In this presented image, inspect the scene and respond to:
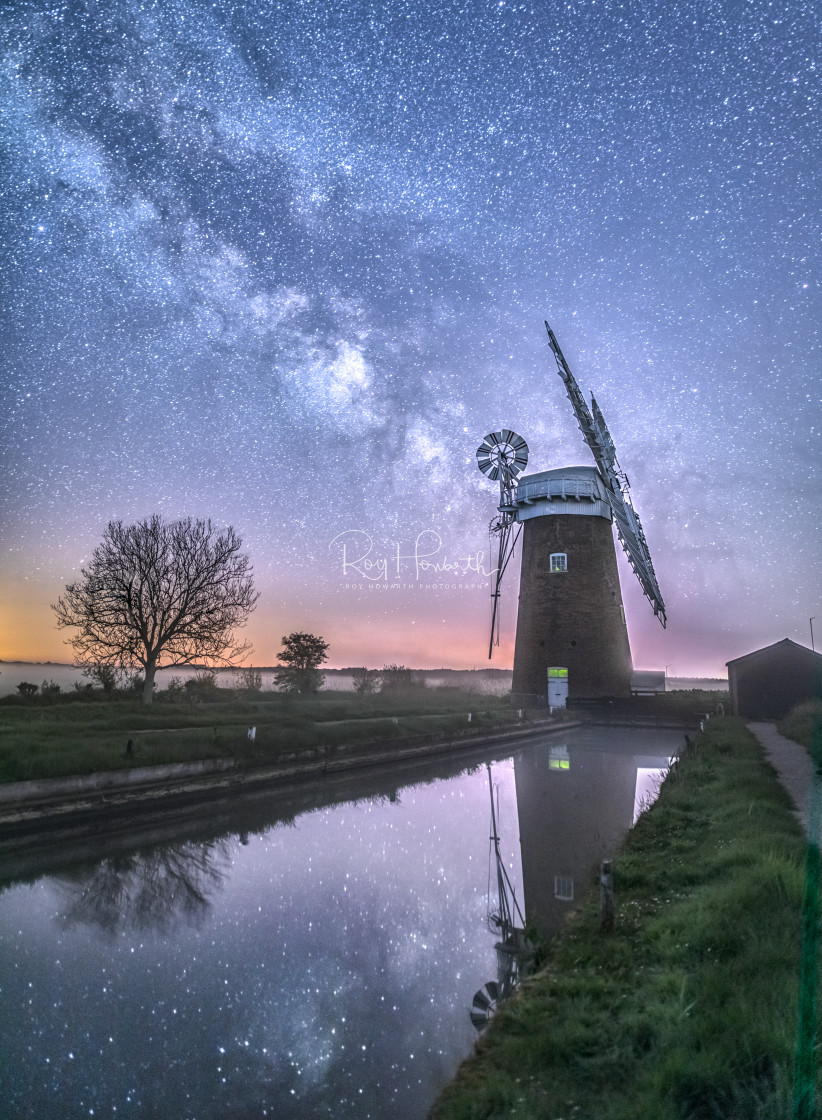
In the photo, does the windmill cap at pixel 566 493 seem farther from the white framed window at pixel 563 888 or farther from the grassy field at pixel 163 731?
the white framed window at pixel 563 888

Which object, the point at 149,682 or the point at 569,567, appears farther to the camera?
the point at 569,567

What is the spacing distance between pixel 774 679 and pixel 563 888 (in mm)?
30475

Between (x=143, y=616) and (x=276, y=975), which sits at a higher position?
(x=143, y=616)

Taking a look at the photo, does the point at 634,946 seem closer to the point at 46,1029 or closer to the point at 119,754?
the point at 46,1029

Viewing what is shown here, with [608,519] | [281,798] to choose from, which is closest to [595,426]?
[608,519]

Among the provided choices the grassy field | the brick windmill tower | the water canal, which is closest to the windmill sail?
the brick windmill tower

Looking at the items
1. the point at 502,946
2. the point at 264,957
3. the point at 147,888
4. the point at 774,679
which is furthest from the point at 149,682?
the point at 774,679

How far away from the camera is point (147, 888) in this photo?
844 centimetres

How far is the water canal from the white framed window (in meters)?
0.03

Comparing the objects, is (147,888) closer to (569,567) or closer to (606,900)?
(606,900)

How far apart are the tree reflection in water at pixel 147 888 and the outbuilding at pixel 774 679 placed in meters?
32.3

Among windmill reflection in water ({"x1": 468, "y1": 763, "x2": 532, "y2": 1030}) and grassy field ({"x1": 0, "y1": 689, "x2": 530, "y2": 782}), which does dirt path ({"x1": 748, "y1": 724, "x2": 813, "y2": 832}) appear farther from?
grassy field ({"x1": 0, "y1": 689, "x2": 530, "y2": 782})

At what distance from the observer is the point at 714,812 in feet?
32.6

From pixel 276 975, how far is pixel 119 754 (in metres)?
8.65
